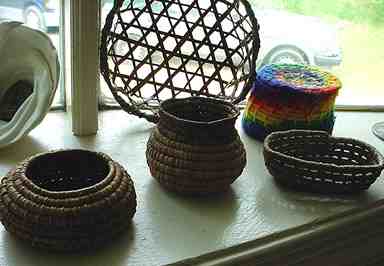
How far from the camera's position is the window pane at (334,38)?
3.22 ft

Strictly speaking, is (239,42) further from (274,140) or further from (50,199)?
Answer: (50,199)

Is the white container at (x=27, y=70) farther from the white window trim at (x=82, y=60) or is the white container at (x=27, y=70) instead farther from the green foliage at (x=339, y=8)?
the green foliage at (x=339, y=8)

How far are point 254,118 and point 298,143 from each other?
0.30ft

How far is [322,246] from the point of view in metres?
0.68

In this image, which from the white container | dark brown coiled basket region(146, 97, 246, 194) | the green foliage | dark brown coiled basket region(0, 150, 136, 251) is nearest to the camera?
dark brown coiled basket region(0, 150, 136, 251)

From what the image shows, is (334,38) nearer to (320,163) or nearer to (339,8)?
(339,8)

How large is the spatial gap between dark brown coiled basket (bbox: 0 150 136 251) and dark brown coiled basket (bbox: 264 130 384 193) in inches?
8.6

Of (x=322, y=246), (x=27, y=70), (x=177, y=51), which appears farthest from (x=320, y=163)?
(x=27, y=70)

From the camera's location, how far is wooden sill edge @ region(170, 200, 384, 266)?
23.2 inches

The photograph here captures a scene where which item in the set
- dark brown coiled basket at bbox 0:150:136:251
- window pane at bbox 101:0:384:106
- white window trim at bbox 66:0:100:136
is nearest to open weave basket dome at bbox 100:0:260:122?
white window trim at bbox 66:0:100:136

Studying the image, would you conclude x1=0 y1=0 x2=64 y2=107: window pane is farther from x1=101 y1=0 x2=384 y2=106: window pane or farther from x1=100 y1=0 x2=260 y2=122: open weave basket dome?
x1=101 y1=0 x2=384 y2=106: window pane

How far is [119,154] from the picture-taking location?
757mm

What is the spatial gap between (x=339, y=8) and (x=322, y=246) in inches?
20.1

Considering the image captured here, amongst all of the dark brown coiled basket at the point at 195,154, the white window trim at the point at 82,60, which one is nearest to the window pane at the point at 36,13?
the white window trim at the point at 82,60
